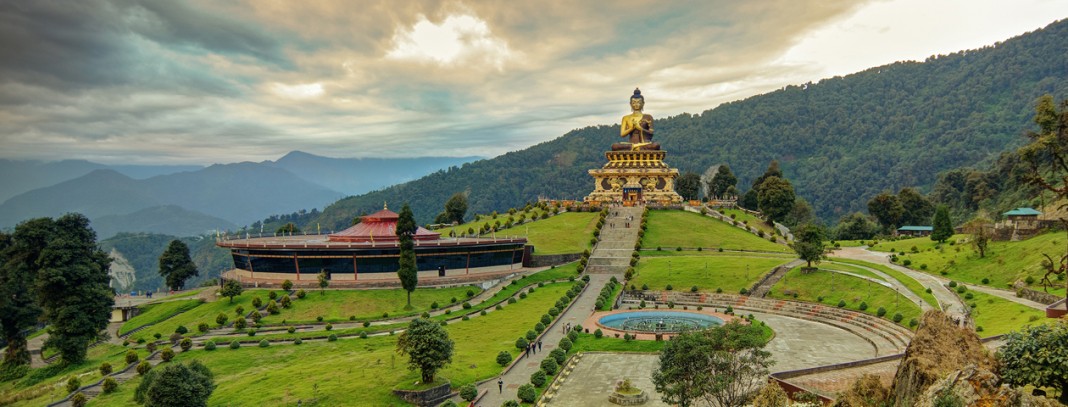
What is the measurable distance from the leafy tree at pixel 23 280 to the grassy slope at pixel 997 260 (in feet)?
215

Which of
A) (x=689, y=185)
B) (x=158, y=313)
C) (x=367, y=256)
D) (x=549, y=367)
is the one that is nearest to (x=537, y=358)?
(x=549, y=367)

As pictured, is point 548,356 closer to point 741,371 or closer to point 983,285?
point 741,371

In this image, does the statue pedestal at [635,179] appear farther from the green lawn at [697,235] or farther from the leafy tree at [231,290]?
the leafy tree at [231,290]

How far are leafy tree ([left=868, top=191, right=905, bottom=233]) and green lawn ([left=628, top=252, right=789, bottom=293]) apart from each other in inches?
1270

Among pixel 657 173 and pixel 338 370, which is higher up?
pixel 657 173

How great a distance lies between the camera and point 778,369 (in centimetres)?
3122

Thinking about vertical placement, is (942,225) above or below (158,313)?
above

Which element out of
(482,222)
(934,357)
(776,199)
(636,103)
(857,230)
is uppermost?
(636,103)

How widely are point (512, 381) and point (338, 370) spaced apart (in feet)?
29.9

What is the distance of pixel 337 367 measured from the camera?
1286 inches

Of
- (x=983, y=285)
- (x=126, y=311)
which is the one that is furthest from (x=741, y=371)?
(x=126, y=311)

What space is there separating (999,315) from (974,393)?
2091 centimetres

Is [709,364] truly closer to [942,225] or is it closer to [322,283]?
[322,283]

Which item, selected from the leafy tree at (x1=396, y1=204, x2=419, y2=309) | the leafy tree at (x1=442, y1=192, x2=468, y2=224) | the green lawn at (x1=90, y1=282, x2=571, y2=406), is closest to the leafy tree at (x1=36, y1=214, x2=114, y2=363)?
the green lawn at (x1=90, y1=282, x2=571, y2=406)
